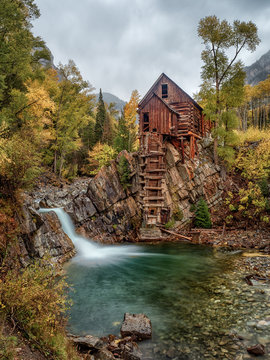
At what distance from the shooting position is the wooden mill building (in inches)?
848

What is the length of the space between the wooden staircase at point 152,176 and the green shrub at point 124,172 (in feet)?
4.56

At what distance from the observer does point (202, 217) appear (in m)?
20.9

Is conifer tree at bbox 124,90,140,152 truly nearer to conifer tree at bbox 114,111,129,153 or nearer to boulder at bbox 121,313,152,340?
conifer tree at bbox 114,111,129,153

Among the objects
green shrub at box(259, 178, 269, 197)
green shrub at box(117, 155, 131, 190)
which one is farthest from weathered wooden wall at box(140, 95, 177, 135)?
green shrub at box(259, 178, 269, 197)

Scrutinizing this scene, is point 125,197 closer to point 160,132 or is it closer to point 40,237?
point 160,132

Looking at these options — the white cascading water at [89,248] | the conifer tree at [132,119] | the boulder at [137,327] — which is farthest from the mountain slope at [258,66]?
the boulder at [137,327]

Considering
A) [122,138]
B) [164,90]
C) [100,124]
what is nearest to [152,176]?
[164,90]

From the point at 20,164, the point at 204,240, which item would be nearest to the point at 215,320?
the point at 20,164

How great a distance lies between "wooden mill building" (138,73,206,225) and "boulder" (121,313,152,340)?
1403cm

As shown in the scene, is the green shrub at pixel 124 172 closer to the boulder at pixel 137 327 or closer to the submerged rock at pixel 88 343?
the boulder at pixel 137 327

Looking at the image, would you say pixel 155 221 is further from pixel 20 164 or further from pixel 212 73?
pixel 212 73

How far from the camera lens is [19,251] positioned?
409 inches

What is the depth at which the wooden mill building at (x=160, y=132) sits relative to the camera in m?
21.5

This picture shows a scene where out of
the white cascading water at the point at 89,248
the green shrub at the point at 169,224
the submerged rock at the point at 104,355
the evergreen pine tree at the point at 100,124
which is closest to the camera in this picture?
the submerged rock at the point at 104,355
